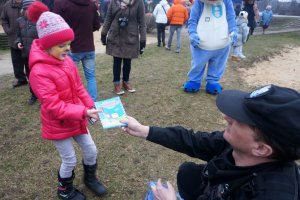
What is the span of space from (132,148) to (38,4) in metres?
1.78

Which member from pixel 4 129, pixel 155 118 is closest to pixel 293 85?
pixel 155 118

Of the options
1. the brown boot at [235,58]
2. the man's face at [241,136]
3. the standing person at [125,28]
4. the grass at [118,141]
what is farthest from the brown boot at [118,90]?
the brown boot at [235,58]

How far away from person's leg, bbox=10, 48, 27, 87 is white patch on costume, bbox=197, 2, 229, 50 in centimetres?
306

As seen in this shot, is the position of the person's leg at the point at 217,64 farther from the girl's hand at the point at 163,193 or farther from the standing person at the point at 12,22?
the girl's hand at the point at 163,193

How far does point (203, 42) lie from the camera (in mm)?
4668

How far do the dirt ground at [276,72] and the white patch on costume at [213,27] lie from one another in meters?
1.75

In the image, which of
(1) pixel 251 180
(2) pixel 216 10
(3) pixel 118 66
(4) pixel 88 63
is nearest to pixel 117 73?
(3) pixel 118 66

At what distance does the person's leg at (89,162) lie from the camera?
2.52m

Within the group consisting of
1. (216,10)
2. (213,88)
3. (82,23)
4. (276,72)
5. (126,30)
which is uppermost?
(216,10)

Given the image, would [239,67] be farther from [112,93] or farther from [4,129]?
[4,129]

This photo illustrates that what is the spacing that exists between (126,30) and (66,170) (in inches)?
106

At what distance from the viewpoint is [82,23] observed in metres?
4.16

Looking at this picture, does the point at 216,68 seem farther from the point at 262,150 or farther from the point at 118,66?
the point at 262,150

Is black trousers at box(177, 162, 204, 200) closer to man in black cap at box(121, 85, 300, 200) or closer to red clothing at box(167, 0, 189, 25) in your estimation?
man in black cap at box(121, 85, 300, 200)
